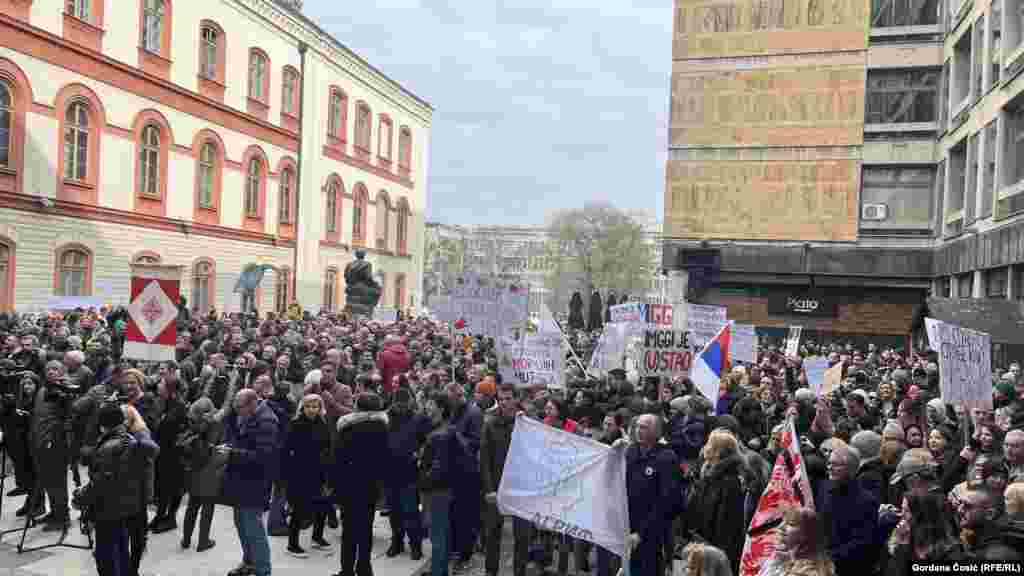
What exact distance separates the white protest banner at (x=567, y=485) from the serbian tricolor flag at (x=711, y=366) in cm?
418

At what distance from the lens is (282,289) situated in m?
40.8

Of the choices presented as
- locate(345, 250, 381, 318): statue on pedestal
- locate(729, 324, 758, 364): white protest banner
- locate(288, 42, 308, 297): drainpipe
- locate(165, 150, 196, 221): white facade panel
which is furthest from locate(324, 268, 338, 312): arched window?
locate(729, 324, 758, 364): white protest banner

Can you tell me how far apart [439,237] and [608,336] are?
368 ft

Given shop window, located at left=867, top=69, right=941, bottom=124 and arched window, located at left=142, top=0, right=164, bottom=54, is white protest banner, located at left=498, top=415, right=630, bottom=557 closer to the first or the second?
arched window, located at left=142, top=0, right=164, bottom=54

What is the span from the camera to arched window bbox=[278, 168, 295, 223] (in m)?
40.8

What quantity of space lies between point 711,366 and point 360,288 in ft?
65.1

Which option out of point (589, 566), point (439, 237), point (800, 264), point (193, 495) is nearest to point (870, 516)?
point (589, 566)

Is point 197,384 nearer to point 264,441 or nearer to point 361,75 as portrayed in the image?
point 264,441

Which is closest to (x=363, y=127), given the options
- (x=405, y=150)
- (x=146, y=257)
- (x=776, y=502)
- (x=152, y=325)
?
(x=405, y=150)

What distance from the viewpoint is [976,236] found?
2759cm

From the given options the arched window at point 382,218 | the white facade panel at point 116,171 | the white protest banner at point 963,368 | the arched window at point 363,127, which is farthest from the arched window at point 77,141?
the white protest banner at point 963,368

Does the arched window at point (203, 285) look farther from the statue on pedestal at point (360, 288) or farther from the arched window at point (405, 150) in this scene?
the arched window at point (405, 150)

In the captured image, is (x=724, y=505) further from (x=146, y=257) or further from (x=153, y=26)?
(x=153, y=26)

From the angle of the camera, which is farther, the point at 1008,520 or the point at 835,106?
the point at 835,106
